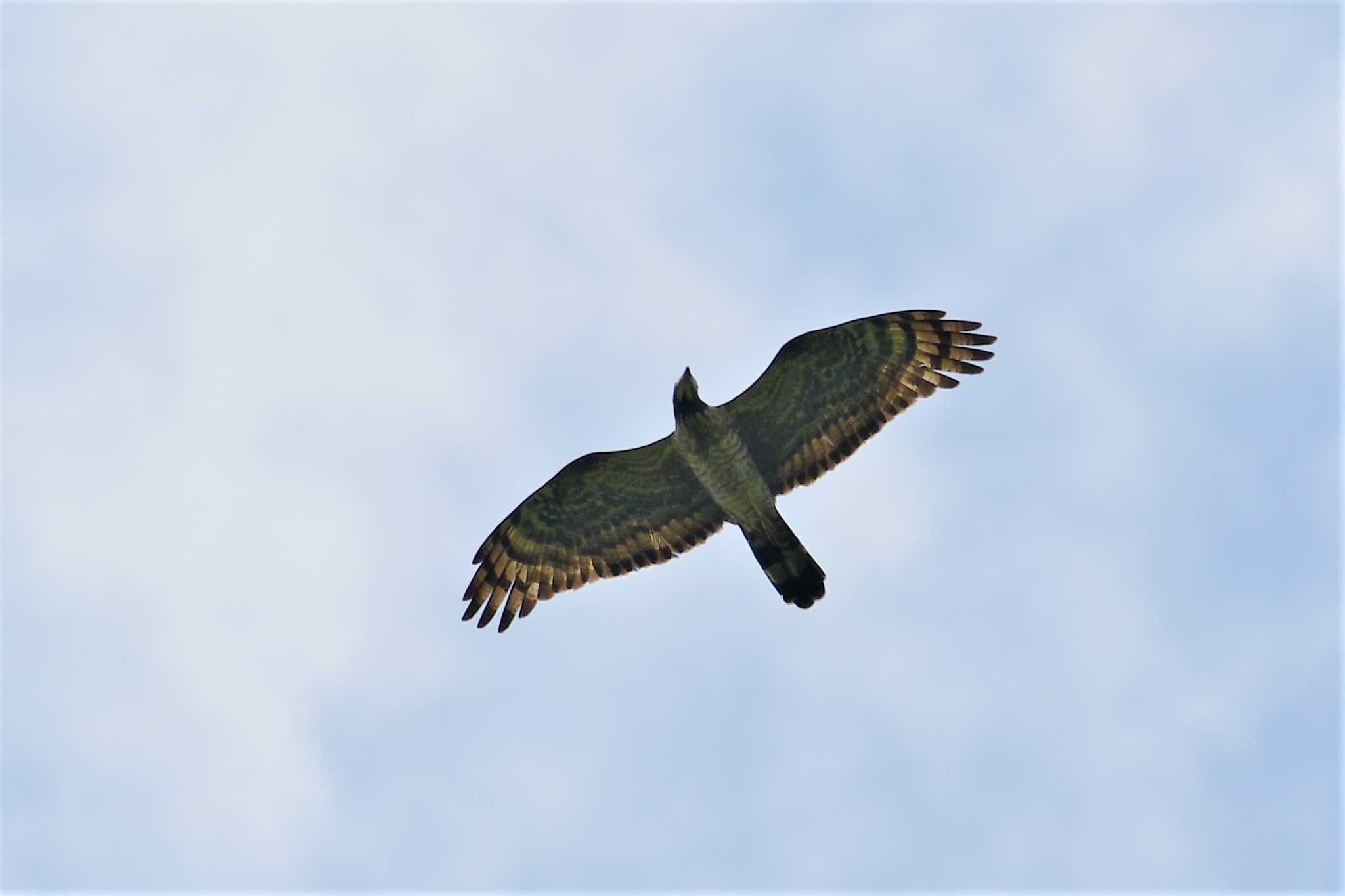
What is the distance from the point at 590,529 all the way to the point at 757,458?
2.26 meters

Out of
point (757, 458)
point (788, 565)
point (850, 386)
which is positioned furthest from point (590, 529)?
point (850, 386)

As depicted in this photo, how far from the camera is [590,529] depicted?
18.6 metres

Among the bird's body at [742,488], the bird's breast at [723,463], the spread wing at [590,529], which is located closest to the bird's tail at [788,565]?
the bird's body at [742,488]

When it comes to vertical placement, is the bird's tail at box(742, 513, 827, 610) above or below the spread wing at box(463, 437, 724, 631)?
below

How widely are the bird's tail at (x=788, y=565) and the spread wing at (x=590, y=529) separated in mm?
786

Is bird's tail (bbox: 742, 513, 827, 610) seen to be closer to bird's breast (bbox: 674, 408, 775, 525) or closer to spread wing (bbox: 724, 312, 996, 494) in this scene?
bird's breast (bbox: 674, 408, 775, 525)

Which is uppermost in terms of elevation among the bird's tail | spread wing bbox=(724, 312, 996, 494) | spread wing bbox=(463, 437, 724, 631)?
spread wing bbox=(724, 312, 996, 494)

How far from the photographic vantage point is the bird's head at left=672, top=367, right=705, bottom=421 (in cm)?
1723

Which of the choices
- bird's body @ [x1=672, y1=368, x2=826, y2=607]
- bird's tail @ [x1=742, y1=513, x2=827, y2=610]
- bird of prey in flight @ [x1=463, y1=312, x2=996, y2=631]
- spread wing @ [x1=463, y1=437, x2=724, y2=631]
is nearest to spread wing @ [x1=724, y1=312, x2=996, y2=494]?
bird of prey in flight @ [x1=463, y1=312, x2=996, y2=631]

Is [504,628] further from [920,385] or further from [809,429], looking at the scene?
[920,385]

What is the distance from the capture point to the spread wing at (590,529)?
59.6 ft

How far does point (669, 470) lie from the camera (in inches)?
713

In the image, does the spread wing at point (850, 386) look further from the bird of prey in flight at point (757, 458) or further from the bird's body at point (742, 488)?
the bird's body at point (742, 488)

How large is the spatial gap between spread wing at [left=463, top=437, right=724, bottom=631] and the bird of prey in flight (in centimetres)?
2
